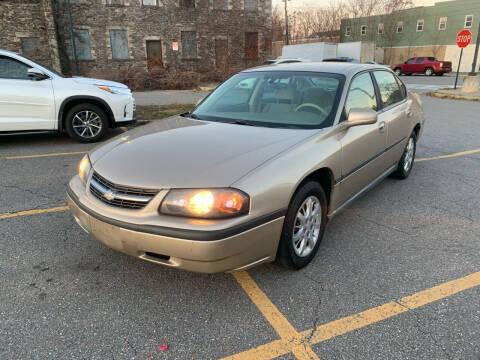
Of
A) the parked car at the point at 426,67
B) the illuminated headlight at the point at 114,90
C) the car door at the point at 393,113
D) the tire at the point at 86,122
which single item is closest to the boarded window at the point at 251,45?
the parked car at the point at 426,67

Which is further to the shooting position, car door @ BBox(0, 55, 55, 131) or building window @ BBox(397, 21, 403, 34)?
building window @ BBox(397, 21, 403, 34)

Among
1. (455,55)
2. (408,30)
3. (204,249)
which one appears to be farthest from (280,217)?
(408,30)

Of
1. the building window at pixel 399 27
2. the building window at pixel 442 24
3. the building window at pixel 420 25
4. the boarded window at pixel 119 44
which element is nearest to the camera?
the boarded window at pixel 119 44

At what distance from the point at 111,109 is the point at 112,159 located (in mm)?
4889

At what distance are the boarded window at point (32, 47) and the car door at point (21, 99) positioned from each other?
21.8 meters

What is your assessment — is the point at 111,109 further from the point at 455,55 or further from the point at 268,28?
the point at 455,55

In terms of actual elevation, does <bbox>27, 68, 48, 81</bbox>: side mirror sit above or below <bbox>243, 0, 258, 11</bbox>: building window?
below

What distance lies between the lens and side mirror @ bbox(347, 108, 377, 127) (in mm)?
3176

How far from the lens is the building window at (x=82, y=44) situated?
25.9 metres

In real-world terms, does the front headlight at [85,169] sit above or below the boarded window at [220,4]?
below

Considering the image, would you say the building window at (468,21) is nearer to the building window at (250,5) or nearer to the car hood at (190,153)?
the building window at (250,5)

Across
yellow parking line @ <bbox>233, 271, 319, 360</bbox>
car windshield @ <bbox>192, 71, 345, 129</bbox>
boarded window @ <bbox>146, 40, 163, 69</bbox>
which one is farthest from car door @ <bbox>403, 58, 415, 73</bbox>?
yellow parking line @ <bbox>233, 271, 319, 360</bbox>

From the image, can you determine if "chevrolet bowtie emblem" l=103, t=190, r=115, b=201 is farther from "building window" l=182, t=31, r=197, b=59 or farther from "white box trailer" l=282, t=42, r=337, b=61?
"white box trailer" l=282, t=42, r=337, b=61

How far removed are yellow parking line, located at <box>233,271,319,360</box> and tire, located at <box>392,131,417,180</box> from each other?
10.2 feet
